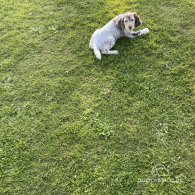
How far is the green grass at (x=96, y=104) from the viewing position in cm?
518

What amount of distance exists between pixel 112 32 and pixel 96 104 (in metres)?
1.61

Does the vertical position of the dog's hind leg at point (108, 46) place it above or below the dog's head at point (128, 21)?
below

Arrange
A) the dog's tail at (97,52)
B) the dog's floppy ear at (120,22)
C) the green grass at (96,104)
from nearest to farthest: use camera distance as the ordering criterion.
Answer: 1. the green grass at (96,104)
2. the dog's tail at (97,52)
3. the dog's floppy ear at (120,22)

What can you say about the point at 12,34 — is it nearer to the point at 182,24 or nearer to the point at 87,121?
the point at 87,121

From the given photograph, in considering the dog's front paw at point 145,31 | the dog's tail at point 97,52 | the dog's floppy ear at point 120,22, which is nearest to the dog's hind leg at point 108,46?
the dog's tail at point 97,52

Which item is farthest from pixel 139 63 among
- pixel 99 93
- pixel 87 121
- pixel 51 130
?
pixel 51 130

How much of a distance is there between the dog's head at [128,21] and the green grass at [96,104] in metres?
0.34

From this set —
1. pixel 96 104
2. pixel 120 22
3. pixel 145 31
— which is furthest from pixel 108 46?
pixel 96 104

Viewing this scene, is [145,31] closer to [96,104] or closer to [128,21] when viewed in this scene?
[128,21]

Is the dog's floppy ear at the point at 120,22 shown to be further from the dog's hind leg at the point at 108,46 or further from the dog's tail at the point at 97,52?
the dog's tail at the point at 97,52

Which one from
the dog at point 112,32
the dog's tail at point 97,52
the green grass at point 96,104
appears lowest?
the green grass at point 96,104

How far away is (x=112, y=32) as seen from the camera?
6867 millimetres

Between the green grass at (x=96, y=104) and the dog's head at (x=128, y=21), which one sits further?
the dog's head at (x=128, y=21)

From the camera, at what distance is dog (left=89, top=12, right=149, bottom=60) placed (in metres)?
6.75
